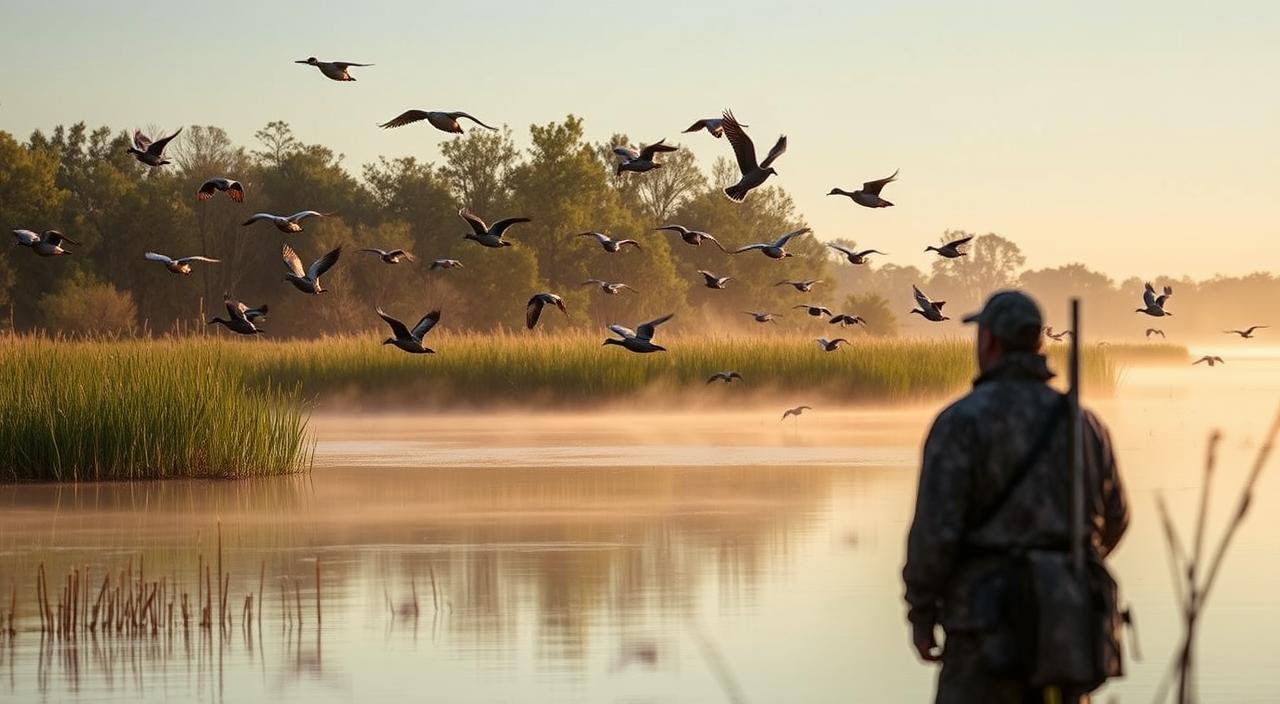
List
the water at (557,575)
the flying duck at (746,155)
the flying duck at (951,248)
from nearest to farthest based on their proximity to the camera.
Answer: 1. the water at (557,575)
2. the flying duck at (746,155)
3. the flying duck at (951,248)

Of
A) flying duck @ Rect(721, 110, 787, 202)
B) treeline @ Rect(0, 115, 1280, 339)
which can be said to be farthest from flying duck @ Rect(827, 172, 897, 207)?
treeline @ Rect(0, 115, 1280, 339)

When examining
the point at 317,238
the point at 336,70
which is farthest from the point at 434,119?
the point at 317,238

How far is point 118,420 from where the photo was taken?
21.6 meters

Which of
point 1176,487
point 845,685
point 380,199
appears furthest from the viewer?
point 380,199

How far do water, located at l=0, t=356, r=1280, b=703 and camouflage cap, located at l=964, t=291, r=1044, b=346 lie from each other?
4.16 ft

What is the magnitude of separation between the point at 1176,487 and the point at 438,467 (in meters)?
9.44

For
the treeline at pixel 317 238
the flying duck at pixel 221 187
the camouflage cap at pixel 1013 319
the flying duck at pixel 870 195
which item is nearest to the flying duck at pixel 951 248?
the flying duck at pixel 870 195

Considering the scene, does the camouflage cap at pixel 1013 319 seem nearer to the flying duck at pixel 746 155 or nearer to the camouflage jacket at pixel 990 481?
the camouflage jacket at pixel 990 481

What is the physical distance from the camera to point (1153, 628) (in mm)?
11805

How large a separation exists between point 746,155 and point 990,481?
15.2m

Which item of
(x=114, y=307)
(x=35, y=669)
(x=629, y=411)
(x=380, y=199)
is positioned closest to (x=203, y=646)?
(x=35, y=669)

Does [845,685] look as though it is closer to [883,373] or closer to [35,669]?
[35,669]

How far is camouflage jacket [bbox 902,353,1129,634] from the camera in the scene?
205 inches

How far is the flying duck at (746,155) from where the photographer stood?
19.8 metres
